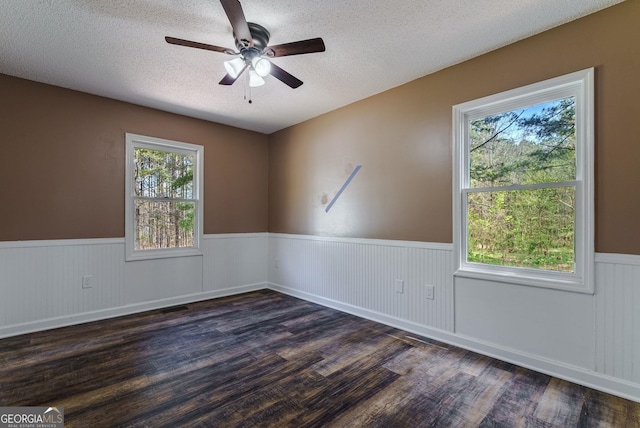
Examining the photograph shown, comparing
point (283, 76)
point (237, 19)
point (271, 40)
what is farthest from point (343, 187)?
point (237, 19)

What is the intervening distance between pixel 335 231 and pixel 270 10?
2569 mm

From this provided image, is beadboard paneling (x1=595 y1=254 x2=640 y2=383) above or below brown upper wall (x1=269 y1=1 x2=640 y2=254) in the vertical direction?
below

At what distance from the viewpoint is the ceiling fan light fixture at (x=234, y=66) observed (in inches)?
89.7

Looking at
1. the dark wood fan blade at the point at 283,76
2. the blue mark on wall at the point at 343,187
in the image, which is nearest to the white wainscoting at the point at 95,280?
the blue mark on wall at the point at 343,187

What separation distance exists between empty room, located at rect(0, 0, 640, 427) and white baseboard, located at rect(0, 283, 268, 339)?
2 centimetres

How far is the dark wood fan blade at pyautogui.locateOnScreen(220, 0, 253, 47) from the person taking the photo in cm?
166

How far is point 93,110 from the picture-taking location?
3.44m

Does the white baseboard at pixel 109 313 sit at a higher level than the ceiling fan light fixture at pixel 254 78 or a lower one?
lower

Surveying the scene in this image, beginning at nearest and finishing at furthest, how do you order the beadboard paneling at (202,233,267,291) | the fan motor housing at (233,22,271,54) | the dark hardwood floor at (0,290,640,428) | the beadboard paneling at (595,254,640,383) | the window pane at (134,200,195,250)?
the dark hardwood floor at (0,290,640,428), the beadboard paneling at (595,254,640,383), the fan motor housing at (233,22,271,54), the window pane at (134,200,195,250), the beadboard paneling at (202,233,267,291)

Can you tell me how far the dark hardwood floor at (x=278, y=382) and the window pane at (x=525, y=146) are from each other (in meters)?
1.57

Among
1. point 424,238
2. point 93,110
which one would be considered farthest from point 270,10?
point 93,110

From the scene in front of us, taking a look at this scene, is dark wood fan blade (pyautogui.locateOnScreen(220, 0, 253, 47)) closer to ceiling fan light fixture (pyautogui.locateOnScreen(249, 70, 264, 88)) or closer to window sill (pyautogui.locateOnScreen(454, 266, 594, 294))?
ceiling fan light fixture (pyautogui.locateOnScreen(249, 70, 264, 88))

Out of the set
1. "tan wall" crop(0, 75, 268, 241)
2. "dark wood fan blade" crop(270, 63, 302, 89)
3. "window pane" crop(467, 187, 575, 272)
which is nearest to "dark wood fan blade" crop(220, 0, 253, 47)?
"dark wood fan blade" crop(270, 63, 302, 89)

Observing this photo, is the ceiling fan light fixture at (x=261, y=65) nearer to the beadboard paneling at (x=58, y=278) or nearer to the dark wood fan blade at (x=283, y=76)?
the dark wood fan blade at (x=283, y=76)
